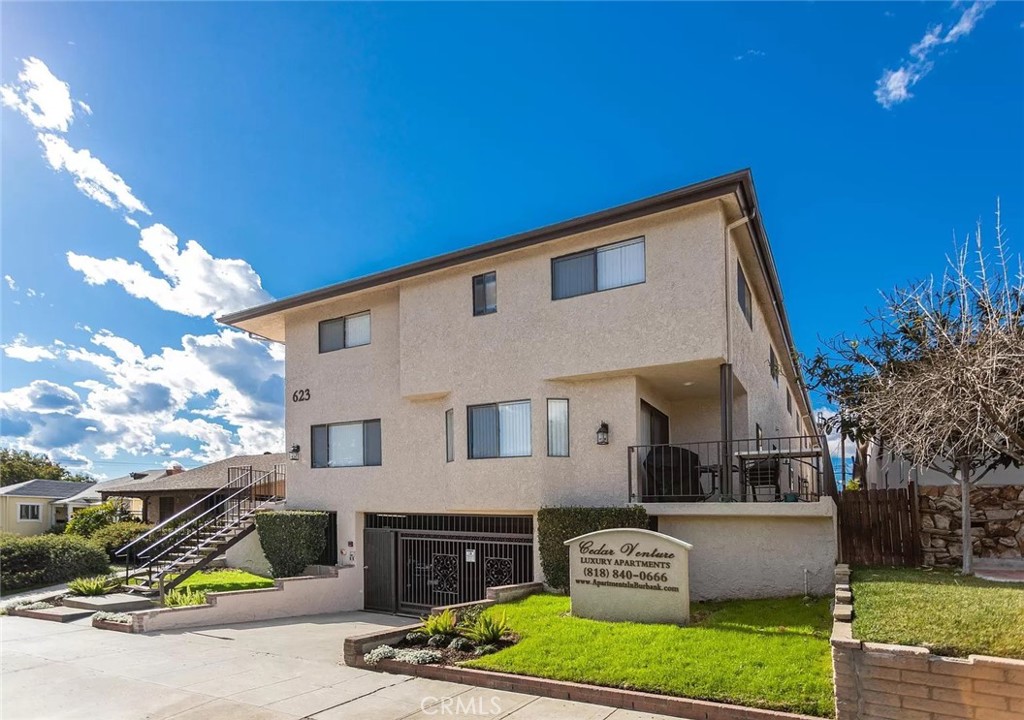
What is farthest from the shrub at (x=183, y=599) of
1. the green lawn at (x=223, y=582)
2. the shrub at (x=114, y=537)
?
the shrub at (x=114, y=537)

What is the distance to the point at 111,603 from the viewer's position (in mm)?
14500

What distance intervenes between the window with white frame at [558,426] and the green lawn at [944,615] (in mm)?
5700

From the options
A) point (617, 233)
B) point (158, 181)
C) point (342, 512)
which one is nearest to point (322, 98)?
point (158, 181)

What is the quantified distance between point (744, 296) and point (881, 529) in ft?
17.9

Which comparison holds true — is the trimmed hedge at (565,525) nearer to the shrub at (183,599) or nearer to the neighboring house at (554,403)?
the neighboring house at (554,403)

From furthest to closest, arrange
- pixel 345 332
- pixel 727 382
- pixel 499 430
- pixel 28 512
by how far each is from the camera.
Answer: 1. pixel 28 512
2. pixel 345 332
3. pixel 499 430
4. pixel 727 382

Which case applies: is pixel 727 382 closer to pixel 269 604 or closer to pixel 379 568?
pixel 379 568

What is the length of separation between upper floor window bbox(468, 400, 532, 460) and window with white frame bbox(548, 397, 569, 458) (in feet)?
1.52

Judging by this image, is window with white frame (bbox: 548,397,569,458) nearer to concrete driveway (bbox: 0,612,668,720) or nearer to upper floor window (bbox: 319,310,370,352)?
concrete driveway (bbox: 0,612,668,720)

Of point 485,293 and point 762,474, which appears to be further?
point 485,293

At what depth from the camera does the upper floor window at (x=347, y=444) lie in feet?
55.1

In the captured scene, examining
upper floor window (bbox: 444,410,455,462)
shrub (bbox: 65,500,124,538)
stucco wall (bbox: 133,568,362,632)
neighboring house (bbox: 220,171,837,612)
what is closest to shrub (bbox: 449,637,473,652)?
neighboring house (bbox: 220,171,837,612)

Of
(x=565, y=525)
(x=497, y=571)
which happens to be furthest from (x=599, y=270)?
(x=497, y=571)

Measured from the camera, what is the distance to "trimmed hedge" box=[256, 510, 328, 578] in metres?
16.5
